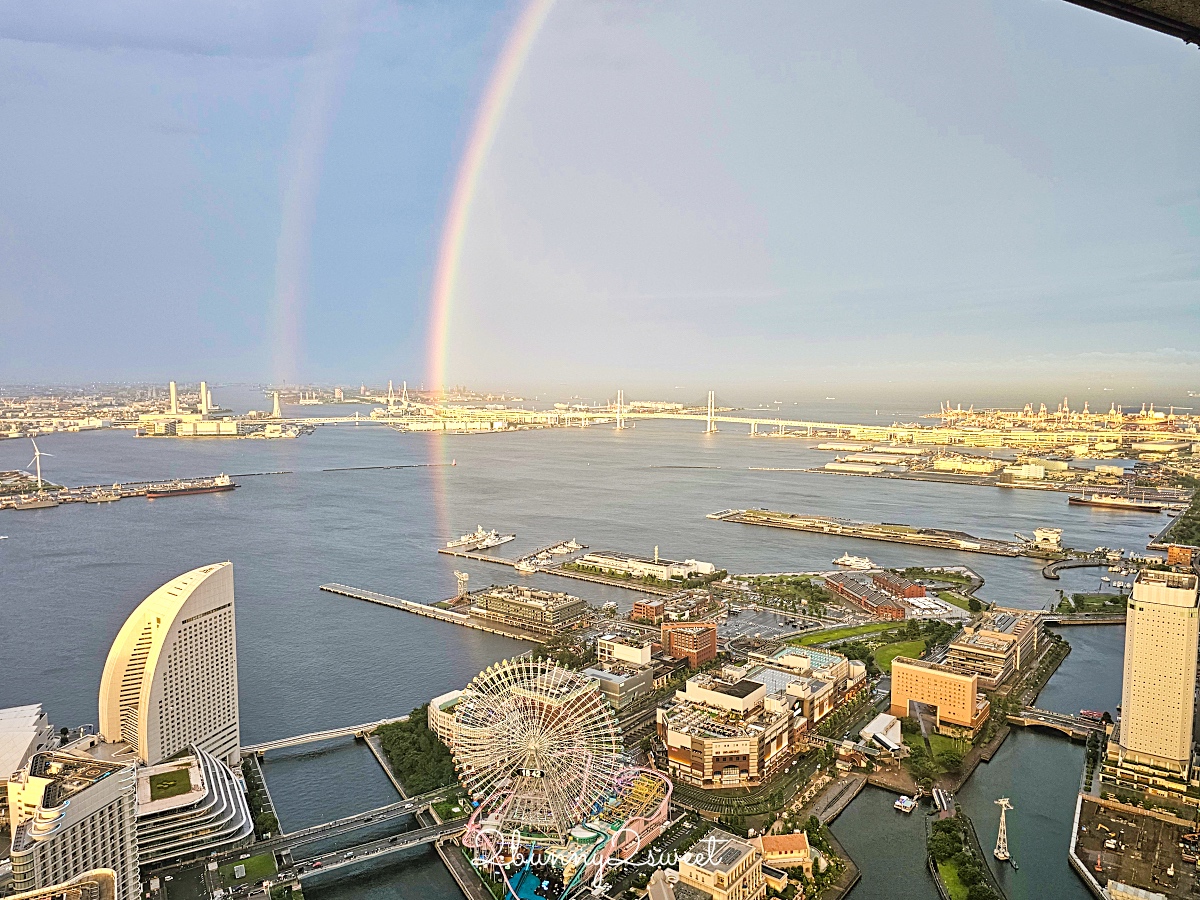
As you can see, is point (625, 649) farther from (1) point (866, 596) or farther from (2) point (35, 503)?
(2) point (35, 503)

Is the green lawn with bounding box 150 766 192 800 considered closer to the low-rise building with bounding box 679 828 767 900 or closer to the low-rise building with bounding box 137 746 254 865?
the low-rise building with bounding box 137 746 254 865

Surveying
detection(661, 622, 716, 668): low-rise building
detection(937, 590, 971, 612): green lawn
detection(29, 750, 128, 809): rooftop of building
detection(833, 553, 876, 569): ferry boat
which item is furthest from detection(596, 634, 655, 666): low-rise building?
detection(833, 553, 876, 569): ferry boat

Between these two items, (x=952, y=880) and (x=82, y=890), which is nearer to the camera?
(x=82, y=890)

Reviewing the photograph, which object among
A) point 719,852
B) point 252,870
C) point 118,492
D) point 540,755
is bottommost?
point 252,870

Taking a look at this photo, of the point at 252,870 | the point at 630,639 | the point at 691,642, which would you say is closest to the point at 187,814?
the point at 252,870

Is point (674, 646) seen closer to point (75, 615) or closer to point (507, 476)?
point (75, 615)

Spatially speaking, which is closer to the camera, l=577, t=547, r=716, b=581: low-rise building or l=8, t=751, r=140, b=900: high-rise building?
l=8, t=751, r=140, b=900: high-rise building

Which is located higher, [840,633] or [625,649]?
[625,649]
